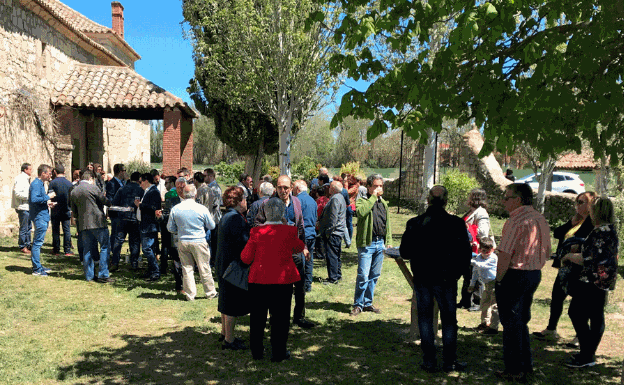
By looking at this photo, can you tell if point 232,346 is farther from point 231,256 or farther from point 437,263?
point 437,263

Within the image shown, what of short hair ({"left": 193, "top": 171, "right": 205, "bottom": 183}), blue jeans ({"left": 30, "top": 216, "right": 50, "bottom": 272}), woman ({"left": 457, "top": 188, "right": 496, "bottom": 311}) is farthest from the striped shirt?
blue jeans ({"left": 30, "top": 216, "right": 50, "bottom": 272})

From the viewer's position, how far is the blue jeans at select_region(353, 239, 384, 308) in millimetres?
6605

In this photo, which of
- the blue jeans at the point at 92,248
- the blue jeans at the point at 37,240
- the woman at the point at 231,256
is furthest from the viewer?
the blue jeans at the point at 37,240

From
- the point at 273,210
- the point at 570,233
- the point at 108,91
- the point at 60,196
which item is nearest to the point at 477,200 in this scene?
the point at 570,233

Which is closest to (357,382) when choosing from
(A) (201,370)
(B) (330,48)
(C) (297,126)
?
(A) (201,370)

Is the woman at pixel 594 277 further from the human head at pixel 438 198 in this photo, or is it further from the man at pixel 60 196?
the man at pixel 60 196

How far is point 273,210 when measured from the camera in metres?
4.93

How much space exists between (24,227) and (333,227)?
665cm

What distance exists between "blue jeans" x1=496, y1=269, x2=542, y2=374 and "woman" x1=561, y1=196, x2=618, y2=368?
1.92ft

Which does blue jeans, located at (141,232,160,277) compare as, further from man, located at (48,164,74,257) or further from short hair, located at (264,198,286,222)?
short hair, located at (264,198,286,222)

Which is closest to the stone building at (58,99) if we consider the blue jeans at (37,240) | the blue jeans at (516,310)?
the blue jeans at (37,240)

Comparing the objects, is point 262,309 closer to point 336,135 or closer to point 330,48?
point 330,48

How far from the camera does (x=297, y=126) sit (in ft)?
78.6

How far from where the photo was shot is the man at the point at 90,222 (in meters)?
8.05
